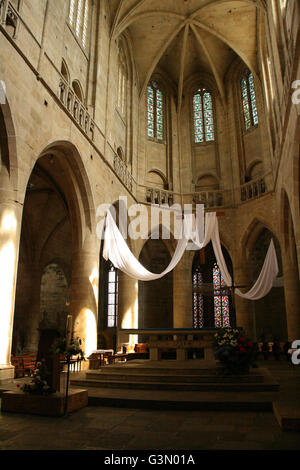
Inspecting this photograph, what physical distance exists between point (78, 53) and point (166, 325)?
15014mm

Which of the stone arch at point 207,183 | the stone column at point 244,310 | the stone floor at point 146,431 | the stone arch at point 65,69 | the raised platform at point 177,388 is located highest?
the stone arch at point 65,69

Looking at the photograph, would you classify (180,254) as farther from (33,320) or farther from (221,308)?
(221,308)

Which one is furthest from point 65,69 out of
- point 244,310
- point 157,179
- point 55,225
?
A: point 244,310

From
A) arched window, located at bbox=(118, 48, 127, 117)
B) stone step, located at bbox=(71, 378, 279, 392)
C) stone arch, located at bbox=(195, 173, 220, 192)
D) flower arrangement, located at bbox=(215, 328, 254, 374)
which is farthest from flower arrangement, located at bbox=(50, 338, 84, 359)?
stone arch, located at bbox=(195, 173, 220, 192)

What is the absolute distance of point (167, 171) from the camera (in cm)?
1973

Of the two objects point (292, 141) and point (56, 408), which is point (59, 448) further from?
point (292, 141)

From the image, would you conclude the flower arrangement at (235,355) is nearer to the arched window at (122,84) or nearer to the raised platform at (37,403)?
the raised platform at (37,403)

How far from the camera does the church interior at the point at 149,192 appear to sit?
564cm

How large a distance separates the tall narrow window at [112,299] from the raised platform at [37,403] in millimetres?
15938

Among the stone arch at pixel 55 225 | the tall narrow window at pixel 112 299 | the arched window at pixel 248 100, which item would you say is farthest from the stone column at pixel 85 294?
the arched window at pixel 248 100

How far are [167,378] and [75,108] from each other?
27.5 ft

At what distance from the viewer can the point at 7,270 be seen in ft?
25.4

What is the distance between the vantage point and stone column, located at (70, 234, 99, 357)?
11.6 meters

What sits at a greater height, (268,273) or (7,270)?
(268,273)
